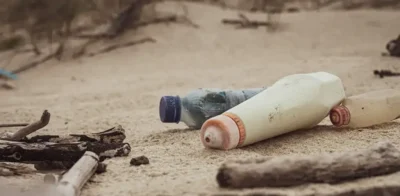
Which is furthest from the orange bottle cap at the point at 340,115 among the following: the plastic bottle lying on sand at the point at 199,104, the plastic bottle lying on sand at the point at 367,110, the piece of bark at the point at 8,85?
the piece of bark at the point at 8,85

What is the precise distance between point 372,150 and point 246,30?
3248 mm

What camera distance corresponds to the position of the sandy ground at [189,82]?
5.43 feet

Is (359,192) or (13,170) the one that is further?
(13,170)

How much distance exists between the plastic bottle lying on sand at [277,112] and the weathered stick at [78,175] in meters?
0.34

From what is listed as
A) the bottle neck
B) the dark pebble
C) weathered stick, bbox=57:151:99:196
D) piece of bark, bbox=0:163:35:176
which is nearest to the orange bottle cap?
A: the bottle neck

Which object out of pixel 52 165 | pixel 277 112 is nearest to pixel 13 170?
pixel 52 165

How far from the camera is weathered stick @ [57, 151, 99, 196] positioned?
1.43 metres

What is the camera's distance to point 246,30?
469 cm

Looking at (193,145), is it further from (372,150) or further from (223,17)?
(223,17)

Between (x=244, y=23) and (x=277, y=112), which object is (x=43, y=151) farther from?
(x=244, y=23)

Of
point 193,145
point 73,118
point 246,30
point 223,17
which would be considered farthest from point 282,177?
point 223,17

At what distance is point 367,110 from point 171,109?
0.62m

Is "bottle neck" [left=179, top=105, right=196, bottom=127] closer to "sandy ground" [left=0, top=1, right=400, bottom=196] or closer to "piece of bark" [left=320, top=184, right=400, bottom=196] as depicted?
"sandy ground" [left=0, top=1, right=400, bottom=196]

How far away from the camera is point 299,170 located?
1.39 meters
